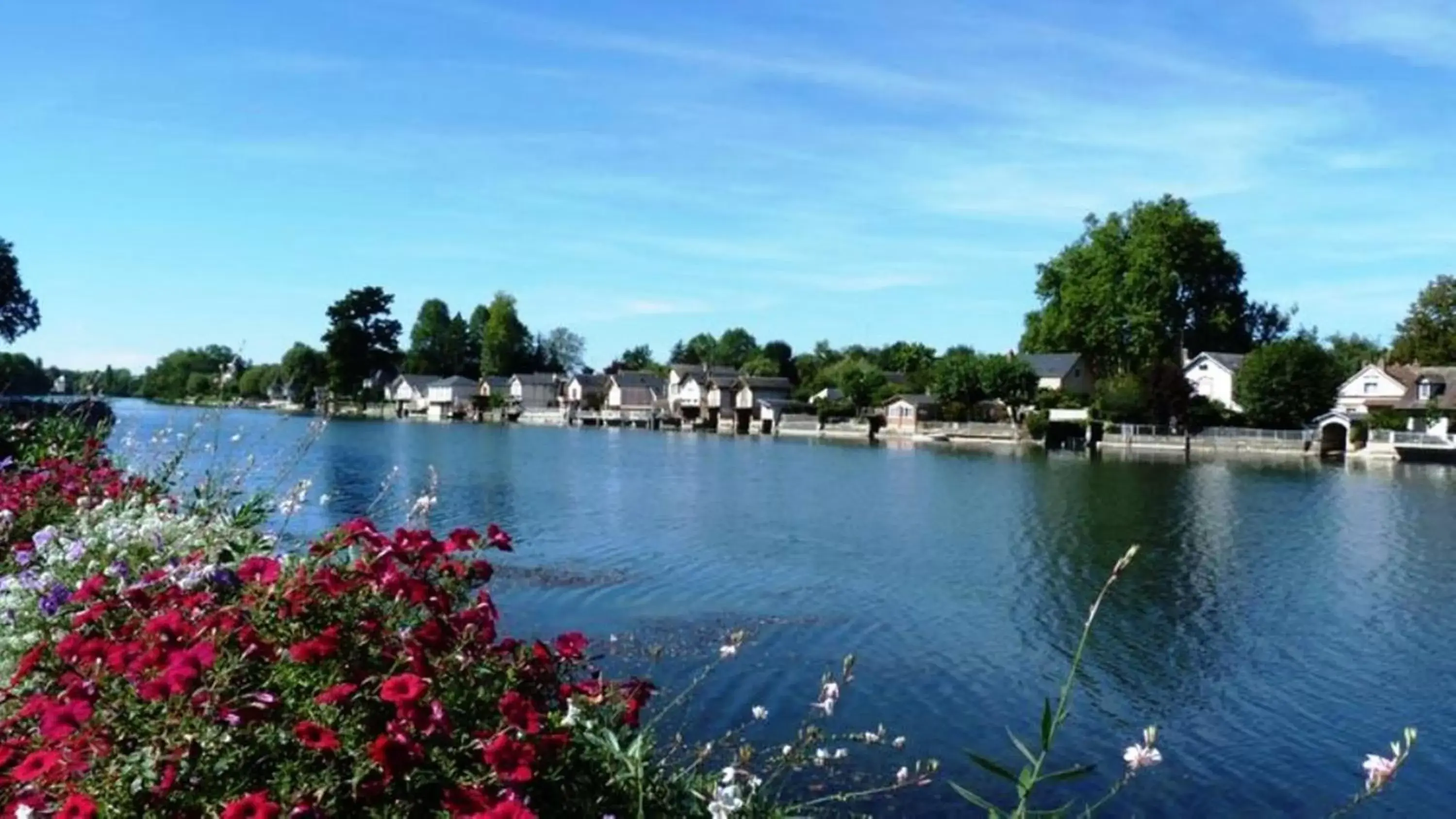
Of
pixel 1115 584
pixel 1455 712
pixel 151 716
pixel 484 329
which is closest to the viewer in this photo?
pixel 151 716

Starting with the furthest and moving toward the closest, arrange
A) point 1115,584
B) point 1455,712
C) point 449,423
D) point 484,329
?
1. point 484,329
2. point 449,423
3. point 1115,584
4. point 1455,712

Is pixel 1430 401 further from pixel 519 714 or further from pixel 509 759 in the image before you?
pixel 509 759

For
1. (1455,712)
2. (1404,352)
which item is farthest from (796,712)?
(1404,352)

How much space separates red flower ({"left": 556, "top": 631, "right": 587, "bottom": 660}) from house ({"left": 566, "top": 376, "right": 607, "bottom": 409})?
448 ft

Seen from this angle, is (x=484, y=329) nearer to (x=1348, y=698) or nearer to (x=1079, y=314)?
(x=1079, y=314)

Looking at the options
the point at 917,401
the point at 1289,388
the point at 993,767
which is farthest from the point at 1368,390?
the point at 993,767

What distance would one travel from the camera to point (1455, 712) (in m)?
16.1

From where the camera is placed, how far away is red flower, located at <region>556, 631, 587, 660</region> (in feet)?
16.5

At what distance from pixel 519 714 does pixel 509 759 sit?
8.1 inches

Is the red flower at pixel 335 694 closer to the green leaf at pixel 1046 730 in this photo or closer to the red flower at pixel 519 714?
the red flower at pixel 519 714

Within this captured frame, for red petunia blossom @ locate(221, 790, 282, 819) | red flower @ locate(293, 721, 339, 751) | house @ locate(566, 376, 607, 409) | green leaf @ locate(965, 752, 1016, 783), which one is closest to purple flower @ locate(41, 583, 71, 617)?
red flower @ locate(293, 721, 339, 751)

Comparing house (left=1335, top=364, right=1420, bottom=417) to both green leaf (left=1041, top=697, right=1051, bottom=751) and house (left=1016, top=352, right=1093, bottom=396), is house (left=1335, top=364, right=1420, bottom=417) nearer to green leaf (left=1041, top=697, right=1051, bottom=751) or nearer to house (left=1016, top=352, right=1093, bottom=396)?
house (left=1016, top=352, right=1093, bottom=396)

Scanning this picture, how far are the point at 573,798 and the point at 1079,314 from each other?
10535cm

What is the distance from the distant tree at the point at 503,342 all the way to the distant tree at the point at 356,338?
A: 2002cm
